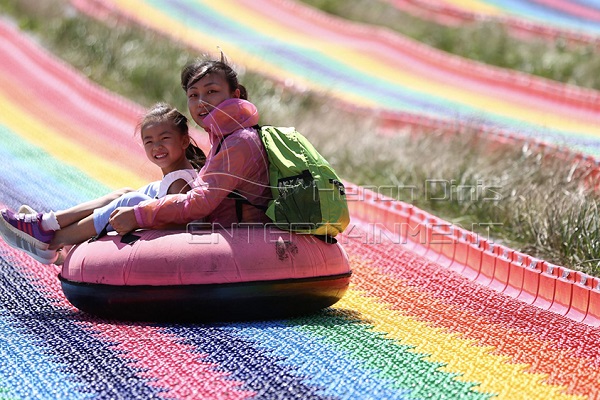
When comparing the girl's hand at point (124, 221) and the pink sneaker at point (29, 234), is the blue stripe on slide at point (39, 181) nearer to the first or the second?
the pink sneaker at point (29, 234)

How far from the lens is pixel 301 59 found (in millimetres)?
14484

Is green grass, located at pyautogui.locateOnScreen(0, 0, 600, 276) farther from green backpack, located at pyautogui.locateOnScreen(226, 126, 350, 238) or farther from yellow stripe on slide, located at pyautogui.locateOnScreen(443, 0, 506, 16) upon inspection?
yellow stripe on slide, located at pyautogui.locateOnScreen(443, 0, 506, 16)

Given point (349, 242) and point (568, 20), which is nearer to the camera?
point (349, 242)

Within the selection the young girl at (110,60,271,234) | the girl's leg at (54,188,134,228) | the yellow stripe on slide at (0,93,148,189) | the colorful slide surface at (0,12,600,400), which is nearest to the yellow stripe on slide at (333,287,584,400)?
the colorful slide surface at (0,12,600,400)

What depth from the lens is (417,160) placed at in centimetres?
880

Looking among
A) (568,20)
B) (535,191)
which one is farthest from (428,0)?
(535,191)

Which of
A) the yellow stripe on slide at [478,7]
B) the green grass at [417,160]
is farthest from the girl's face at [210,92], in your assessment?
the yellow stripe on slide at [478,7]

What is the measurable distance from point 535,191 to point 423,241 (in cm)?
84

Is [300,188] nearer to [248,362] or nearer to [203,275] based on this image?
[203,275]

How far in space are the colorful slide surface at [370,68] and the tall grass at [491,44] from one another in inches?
29.4

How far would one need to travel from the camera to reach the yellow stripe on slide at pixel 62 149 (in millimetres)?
8952

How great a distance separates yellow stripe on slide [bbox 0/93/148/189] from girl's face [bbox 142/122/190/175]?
340 centimetres

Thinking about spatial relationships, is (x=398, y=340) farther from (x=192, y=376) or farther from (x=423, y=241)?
(x=423, y=241)

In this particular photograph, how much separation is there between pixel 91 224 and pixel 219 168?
30.4 inches
